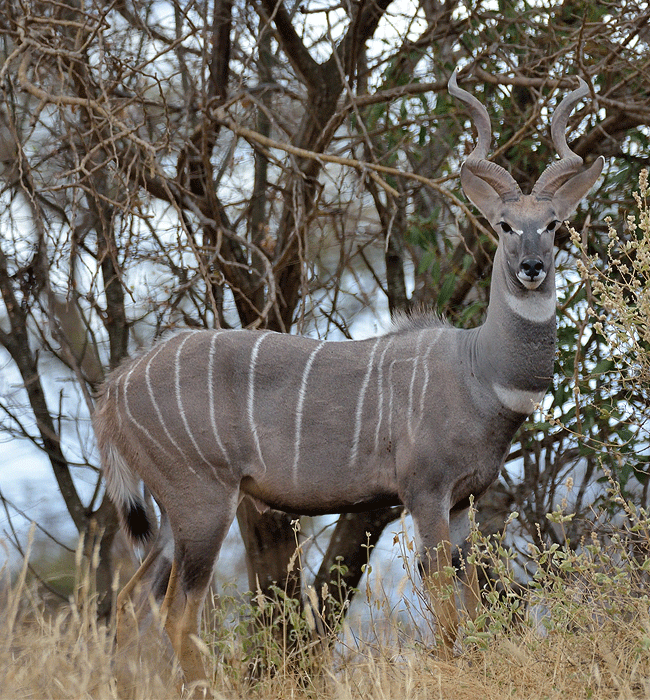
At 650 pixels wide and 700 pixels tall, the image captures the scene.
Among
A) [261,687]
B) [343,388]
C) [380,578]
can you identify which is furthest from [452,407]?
[261,687]

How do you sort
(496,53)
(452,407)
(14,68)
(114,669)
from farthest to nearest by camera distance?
(14,68) < (496,53) < (452,407) < (114,669)

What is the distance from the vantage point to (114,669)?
275 centimetres

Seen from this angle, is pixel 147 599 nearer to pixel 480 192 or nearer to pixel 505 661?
pixel 505 661

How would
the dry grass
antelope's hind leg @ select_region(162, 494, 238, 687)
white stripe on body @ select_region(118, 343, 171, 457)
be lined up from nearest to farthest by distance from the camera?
1. the dry grass
2. antelope's hind leg @ select_region(162, 494, 238, 687)
3. white stripe on body @ select_region(118, 343, 171, 457)

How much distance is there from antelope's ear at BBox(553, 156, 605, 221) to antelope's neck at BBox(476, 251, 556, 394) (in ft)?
0.87

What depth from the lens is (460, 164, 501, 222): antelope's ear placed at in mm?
3406

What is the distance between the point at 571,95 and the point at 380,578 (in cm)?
178

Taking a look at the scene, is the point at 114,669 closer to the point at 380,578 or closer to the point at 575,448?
the point at 380,578

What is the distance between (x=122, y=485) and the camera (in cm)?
350

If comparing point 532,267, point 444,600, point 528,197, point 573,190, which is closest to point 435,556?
point 444,600

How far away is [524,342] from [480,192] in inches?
21.7

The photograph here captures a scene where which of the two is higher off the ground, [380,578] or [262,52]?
[262,52]

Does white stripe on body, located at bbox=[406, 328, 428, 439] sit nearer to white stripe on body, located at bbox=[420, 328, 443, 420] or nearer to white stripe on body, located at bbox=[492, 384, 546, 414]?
white stripe on body, located at bbox=[420, 328, 443, 420]

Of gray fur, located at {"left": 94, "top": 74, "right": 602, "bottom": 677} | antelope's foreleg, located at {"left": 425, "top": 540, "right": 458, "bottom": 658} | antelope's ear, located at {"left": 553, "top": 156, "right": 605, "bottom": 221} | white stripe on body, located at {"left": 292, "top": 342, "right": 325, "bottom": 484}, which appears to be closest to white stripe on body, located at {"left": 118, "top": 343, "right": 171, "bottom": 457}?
gray fur, located at {"left": 94, "top": 74, "right": 602, "bottom": 677}
